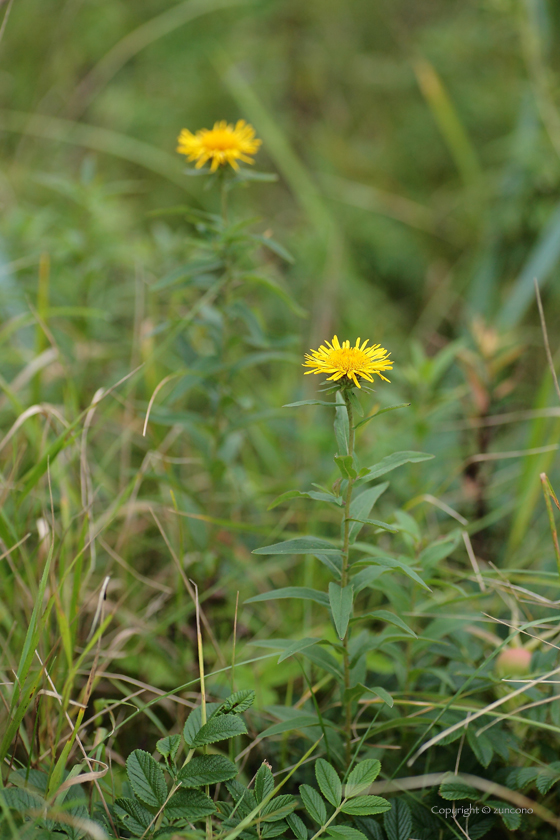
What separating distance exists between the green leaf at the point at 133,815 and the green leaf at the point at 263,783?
0.13m

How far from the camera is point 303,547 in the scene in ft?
2.59

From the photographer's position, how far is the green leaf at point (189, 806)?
703 millimetres

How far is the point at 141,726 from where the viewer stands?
1.07m

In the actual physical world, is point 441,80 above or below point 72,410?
above

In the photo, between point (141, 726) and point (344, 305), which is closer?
point (141, 726)

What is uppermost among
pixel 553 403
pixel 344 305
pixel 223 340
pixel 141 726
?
pixel 344 305

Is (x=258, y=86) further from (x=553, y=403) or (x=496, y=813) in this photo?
(x=496, y=813)

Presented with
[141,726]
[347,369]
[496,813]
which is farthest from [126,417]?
[496,813]

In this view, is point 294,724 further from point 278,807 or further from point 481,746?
point 481,746

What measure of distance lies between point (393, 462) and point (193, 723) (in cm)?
43

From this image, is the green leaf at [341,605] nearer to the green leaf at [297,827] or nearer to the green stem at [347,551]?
the green stem at [347,551]

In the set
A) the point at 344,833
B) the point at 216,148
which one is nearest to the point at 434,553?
the point at 344,833

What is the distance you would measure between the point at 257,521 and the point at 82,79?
236 centimetres

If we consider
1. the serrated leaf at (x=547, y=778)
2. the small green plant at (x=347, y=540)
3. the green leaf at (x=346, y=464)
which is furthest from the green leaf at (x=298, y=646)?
the serrated leaf at (x=547, y=778)
